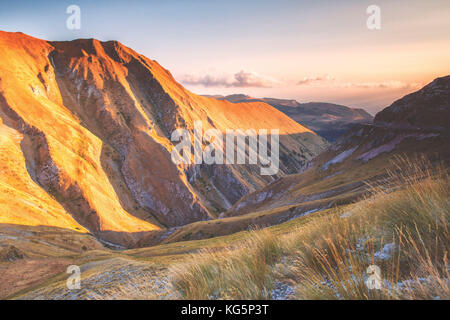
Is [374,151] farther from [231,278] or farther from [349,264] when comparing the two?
[231,278]

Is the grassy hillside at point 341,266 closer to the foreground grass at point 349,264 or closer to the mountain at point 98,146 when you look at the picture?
the foreground grass at point 349,264

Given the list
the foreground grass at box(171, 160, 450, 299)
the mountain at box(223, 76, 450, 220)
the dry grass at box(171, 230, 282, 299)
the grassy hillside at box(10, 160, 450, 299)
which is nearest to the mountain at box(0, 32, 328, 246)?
the mountain at box(223, 76, 450, 220)

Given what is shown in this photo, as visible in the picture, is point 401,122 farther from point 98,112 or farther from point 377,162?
point 98,112

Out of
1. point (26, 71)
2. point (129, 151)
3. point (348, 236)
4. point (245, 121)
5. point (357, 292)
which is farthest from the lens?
point (245, 121)

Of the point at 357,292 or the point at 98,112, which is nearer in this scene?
the point at 357,292

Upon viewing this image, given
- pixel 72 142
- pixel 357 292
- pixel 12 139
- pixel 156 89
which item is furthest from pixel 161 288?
pixel 156 89

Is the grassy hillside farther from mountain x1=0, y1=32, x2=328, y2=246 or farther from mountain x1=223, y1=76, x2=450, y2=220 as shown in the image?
mountain x1=0, y1=32, x2=328, y2=246
